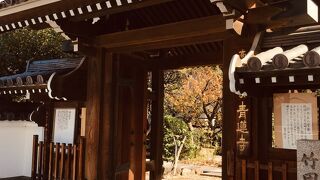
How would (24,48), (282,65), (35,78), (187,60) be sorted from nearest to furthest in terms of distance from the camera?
(282,65) < (35,78) < (187,60) < (24,48)

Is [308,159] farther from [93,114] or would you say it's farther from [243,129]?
[93,114]

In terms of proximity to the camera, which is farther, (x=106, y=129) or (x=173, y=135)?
(x=173, y=135)

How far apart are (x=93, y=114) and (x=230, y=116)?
2.70 m

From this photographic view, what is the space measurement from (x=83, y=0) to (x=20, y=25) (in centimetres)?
180

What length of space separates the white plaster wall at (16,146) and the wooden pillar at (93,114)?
3.05 meters

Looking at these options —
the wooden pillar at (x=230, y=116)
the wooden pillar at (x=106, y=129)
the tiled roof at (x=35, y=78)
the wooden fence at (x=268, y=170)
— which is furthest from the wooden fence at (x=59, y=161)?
the wooden fence at (x=268, y=170)

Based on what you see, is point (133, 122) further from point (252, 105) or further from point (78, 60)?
point (252, 105)

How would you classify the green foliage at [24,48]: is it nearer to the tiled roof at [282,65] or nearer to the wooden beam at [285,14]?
the wooden beam at [285,14]

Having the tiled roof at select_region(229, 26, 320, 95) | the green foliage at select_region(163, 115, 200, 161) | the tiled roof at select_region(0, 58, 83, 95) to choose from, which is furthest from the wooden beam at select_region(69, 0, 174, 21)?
the green foliage at select_region(163, 115, 200, 161)

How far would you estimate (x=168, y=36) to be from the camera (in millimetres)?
5891

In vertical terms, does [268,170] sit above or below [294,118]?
below

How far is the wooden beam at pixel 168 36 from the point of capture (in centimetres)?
546

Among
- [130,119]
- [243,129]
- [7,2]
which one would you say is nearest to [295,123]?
[243,129]

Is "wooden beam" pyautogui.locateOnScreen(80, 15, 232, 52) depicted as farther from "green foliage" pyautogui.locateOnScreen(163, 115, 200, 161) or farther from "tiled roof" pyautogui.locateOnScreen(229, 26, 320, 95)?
"green foliage" pyautogui.locateOnScreen(163, 115, 200, 161)
